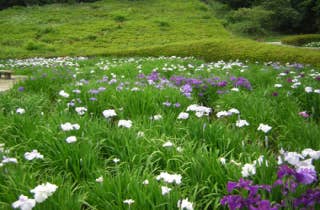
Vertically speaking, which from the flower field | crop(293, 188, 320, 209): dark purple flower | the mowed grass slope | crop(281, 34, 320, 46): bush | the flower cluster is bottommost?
crop(281, 34, 320, 46): bush

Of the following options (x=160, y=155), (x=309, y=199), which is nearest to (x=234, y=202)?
(x=309, y=199)

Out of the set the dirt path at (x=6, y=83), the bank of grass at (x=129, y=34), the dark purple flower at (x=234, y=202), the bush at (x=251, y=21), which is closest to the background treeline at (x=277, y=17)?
the bush at (x=251, y=21)

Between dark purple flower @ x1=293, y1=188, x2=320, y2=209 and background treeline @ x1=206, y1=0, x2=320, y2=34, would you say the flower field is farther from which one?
background treeline @ x1=206, y1=0, x2=320, y2=34

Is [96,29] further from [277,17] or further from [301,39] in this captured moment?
[277,17]

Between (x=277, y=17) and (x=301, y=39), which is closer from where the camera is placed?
(x=301, y=39)

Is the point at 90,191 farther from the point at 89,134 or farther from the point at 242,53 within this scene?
the point at 242,53

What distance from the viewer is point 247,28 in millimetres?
31500

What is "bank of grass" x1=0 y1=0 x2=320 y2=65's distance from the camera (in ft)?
39.0

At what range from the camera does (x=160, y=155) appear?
2.58m

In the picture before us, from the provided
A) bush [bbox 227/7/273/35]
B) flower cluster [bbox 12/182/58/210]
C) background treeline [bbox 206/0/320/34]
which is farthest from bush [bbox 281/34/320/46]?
flower cluster [bbox 12/182/58/210]

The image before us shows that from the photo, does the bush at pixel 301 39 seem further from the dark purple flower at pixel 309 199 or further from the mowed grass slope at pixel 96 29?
the dark purple flower at pixel 309 199

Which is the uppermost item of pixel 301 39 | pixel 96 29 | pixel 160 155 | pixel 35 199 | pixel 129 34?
pixel 35 199

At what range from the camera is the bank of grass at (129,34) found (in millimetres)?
11875

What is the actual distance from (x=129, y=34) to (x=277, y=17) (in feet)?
74.9
